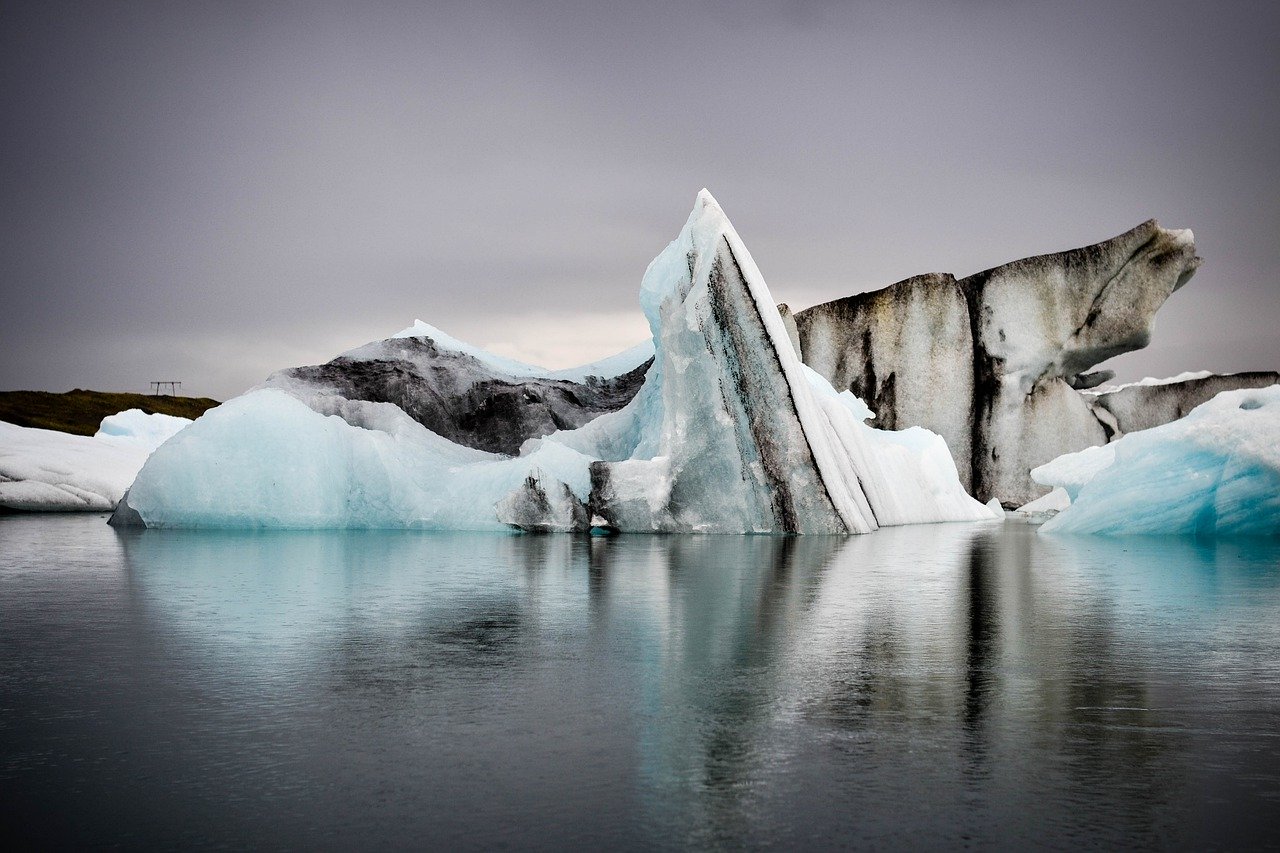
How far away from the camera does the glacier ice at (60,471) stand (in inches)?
795

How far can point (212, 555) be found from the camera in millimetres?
9469

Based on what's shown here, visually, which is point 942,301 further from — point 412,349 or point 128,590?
point 128,590

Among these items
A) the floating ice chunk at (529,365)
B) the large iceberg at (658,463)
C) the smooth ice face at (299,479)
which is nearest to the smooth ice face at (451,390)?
the floating ice chunk at (529,365)

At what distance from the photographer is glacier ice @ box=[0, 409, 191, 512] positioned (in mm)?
20203

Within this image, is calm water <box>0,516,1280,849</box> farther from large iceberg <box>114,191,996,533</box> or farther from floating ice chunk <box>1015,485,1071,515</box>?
floating ice chunk <box>1015,485,1071,515</box>

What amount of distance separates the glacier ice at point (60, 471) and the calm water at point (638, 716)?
594 inches

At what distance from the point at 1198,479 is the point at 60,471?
1848 centimetres

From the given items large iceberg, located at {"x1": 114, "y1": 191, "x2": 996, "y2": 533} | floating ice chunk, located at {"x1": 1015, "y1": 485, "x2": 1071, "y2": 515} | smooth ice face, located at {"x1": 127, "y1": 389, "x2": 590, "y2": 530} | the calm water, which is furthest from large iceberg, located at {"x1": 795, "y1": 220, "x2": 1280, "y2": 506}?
the calm water

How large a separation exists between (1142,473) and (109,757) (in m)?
12.7

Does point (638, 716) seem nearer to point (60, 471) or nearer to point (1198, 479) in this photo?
point (1198, 479)

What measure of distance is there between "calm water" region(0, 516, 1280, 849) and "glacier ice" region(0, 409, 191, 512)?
15.1 meters

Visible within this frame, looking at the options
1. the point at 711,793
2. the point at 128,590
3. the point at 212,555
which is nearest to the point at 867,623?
the point at 711,793

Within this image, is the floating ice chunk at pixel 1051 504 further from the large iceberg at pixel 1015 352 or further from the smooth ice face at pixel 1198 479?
the smooth ice face at pixel 1198 479

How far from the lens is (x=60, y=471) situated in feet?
68.2
